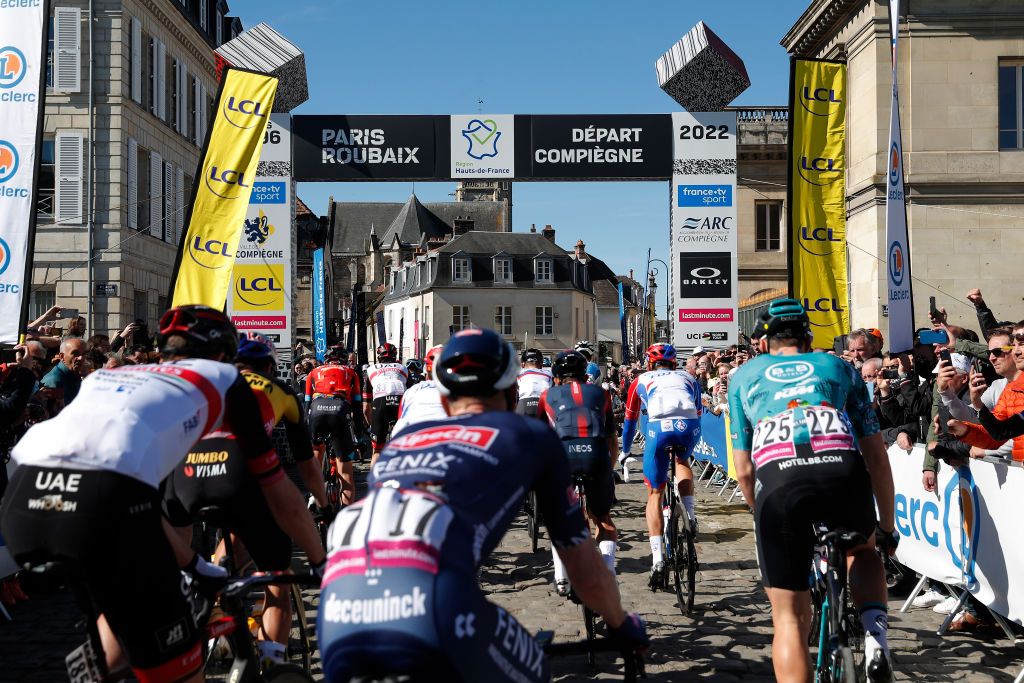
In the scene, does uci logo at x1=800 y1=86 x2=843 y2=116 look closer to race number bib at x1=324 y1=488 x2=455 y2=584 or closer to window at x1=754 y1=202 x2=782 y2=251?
race number bib at x1=324 y1=488 x2=455 y2=584

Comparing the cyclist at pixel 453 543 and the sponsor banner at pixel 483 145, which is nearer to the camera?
the cyclist at pixel 453 543

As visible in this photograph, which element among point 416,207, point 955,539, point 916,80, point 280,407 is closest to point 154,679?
point 280,407

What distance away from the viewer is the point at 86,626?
3453 mm

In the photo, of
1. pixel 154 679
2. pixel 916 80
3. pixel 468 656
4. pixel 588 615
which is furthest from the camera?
pixel 916 80

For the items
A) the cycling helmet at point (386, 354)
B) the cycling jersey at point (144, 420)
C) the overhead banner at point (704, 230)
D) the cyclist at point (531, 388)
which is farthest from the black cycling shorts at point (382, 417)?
the cycling jersey at point (144, 420)

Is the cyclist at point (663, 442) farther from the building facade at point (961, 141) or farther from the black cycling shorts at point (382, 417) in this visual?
the building facade at point (961, 141)

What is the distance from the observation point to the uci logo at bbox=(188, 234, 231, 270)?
11.5 metres

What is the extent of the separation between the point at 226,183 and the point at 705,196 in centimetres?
823

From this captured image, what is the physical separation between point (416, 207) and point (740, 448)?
352ft

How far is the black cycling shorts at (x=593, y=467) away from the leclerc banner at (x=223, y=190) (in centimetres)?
543

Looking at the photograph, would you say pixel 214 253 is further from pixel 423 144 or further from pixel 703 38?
pixel 703 38

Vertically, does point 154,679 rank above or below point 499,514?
below

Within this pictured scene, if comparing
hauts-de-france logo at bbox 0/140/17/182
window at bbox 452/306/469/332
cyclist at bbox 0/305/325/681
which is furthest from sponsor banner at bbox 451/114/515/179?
window at bbox 452/306/469/332

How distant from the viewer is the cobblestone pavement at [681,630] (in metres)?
6.23
